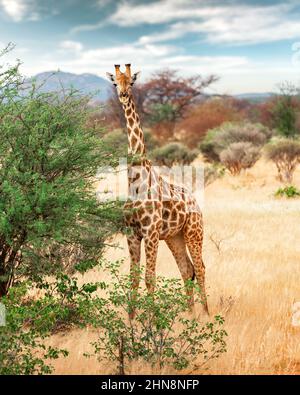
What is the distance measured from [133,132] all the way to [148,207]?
32.7 inches

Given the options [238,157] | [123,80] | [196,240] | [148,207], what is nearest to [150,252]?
[148,207]

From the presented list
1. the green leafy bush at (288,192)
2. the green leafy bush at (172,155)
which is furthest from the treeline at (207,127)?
the green leafy bush at (288,192)

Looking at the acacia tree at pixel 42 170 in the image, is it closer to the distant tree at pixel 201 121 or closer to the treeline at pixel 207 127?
the treeline at pixel 207 127

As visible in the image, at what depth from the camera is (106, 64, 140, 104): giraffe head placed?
249 inches

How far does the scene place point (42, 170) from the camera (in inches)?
220

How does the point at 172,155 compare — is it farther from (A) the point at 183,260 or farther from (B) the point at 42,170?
(B) the point at 42,170

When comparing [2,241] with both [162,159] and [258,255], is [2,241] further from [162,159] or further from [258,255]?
[162,159]

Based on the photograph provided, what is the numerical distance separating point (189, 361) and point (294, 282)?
3264 mm

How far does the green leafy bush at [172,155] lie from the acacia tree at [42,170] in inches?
729

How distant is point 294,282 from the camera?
8.20 meters

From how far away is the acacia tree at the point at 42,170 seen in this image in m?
5.28

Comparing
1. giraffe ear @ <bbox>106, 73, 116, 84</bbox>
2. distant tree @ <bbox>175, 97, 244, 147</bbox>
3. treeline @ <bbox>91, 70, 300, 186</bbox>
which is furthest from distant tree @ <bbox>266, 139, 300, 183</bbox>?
distant tree @ <bbox>175, 97, 244, 147</bbox>

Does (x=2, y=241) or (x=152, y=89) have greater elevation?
(x=152, y=89)
